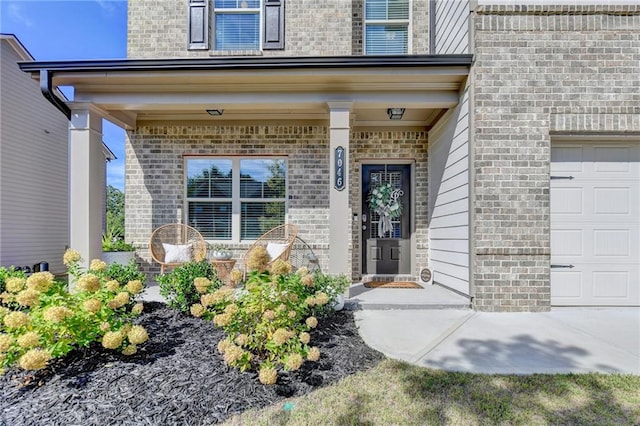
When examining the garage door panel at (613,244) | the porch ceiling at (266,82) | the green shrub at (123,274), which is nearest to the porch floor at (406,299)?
the garage door panel at (613,244)

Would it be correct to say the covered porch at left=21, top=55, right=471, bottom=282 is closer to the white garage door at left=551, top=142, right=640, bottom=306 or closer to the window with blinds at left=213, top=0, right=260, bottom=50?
the window with blinds at left=213, top=0, right=260, bottom=50

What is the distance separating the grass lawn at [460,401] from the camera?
6.53 ft

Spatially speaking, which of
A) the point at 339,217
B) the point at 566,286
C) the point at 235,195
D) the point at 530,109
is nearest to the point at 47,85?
the point at 235,195

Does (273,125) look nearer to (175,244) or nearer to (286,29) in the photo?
(286,29)

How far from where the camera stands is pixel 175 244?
5.93m

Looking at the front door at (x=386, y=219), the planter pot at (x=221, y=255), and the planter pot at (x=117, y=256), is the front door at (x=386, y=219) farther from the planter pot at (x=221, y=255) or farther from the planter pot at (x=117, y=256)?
the planter pot at (x=117, y=256)

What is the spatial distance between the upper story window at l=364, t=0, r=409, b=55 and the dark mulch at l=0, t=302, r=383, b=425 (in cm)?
557

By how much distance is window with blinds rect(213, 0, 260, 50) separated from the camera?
6.14m

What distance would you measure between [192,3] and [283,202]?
4077mm

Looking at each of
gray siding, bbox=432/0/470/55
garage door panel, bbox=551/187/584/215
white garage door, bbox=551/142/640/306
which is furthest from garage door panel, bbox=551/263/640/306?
gray siding, bbox=432/0/470/55

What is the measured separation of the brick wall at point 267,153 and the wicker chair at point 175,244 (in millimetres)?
215

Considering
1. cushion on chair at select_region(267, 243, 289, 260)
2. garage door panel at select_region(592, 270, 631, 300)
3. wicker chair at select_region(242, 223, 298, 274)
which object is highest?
wicker chair at select_region(242, 223, 298, 274)

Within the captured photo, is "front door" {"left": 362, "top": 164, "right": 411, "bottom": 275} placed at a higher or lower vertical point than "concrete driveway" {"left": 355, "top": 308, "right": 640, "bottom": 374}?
higher

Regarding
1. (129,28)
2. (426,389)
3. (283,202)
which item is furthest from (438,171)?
(129,28)
